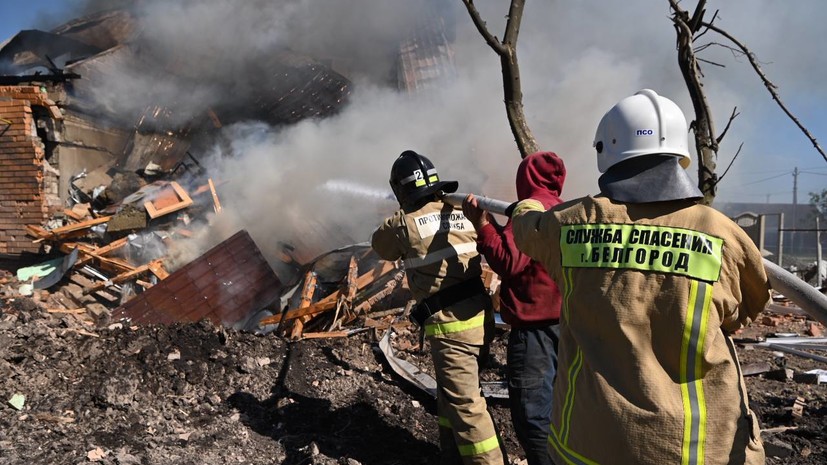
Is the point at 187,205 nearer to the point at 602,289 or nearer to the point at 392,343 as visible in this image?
the point at 392,343

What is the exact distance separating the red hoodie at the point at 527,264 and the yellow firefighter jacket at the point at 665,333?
3.64 feet

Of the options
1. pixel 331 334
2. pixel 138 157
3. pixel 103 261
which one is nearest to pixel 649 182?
pixel 331 334

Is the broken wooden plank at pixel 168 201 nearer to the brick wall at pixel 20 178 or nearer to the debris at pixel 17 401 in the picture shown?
the brick wall at pixel 20 178

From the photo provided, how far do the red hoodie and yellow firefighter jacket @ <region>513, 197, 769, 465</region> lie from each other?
1110 millimetres

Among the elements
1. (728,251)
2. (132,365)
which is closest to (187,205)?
(132,365)

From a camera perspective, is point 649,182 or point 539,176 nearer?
point 649,182

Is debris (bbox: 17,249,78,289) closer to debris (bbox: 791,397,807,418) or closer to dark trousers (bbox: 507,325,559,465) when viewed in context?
dark trousers (bbox: 507,325,559,465)

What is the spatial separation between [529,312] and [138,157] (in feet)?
29.6

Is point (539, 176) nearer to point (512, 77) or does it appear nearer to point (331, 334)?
point (512, 77)

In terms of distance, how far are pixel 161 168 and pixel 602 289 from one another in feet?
31.6

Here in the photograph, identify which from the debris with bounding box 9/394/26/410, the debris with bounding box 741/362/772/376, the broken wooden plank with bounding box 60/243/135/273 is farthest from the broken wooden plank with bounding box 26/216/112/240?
the debris with bounding box 741/362/772/376

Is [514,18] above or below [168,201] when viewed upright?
above

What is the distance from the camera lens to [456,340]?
3.04 metres

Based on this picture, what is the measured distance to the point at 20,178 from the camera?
850cm
